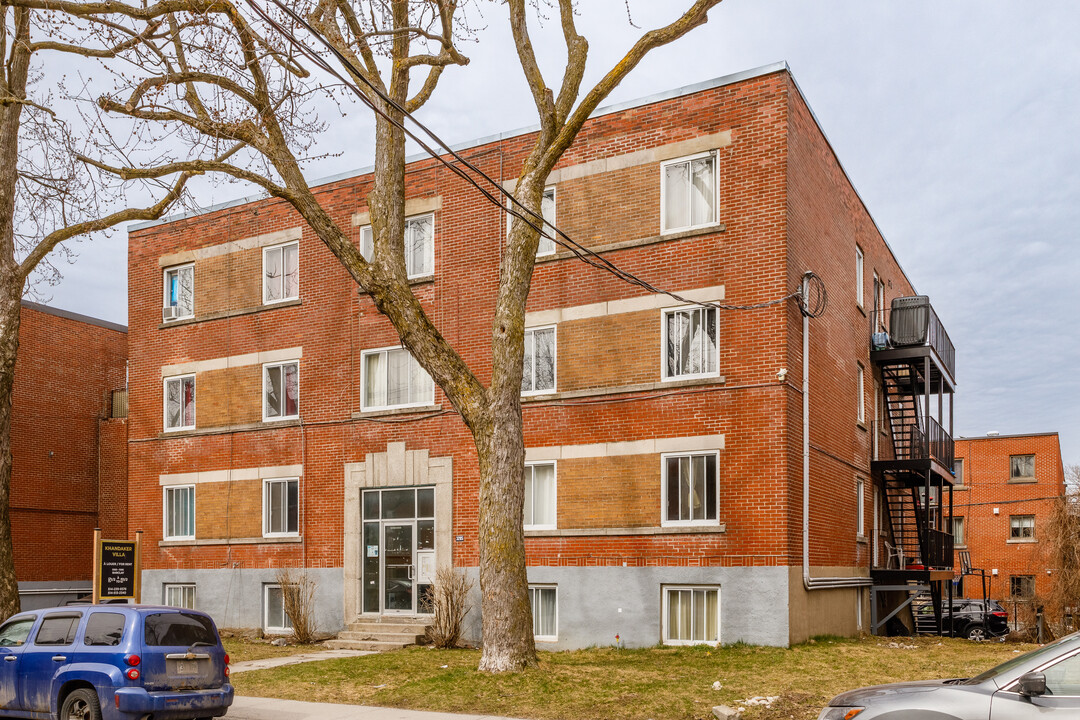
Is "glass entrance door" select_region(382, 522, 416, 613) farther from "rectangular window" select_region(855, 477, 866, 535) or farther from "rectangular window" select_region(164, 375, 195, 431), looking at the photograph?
"rectangular window" select_region(855, 477, 866, 535)

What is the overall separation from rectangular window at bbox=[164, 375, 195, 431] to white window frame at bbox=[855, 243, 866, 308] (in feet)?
56.6

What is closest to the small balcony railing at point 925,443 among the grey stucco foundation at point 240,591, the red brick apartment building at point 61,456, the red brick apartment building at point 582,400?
the red brick apartment building at point 582,400

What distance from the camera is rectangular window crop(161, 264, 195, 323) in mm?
27641

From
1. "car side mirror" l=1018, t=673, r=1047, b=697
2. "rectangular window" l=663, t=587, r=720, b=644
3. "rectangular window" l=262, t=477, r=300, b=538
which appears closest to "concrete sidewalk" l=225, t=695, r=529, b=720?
"car side mirror" l=1018, t=673, r=1047, b=697

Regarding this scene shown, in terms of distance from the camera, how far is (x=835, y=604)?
834 inches

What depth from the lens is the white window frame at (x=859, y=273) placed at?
83.6ft

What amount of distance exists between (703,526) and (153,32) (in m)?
13.2

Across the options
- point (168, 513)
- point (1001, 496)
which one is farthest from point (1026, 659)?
point (1001, 496)

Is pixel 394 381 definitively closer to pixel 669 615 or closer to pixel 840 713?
pixel 669 615

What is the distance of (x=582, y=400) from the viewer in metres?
21.0

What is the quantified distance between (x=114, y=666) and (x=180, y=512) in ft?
53.8

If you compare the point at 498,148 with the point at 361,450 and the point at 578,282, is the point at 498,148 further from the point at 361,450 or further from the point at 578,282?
the point at 361,450

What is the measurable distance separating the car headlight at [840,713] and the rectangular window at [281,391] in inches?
752

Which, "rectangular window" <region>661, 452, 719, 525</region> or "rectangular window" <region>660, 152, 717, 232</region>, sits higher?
"rectangular window" <region>660, 152, 717, 232</region>
